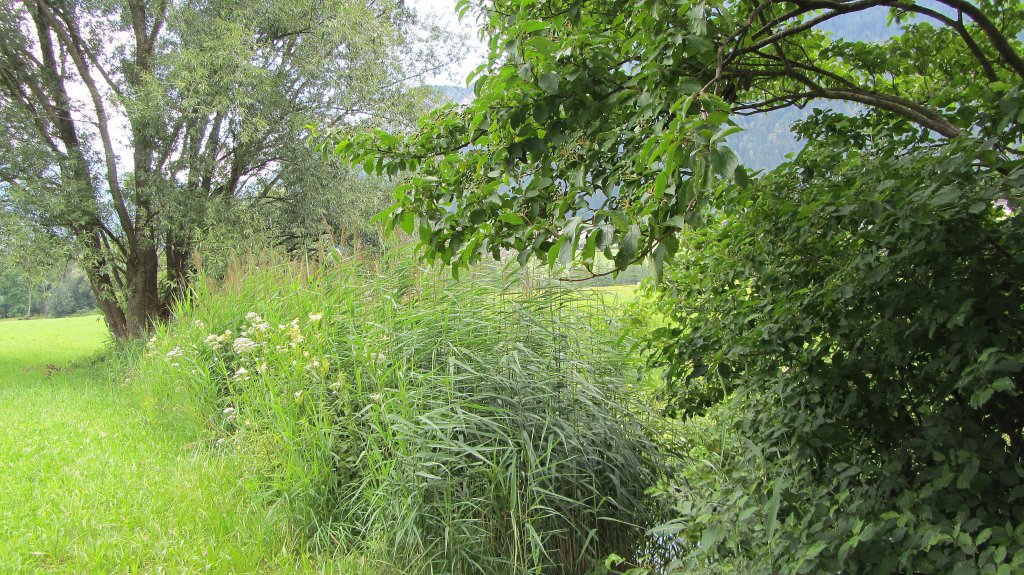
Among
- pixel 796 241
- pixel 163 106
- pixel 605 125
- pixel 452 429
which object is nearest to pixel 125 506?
pixel 452 429

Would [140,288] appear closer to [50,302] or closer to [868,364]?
[868,364]

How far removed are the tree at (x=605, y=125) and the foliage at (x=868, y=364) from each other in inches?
11.5

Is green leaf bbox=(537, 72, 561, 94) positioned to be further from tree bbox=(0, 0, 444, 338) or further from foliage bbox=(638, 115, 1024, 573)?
tree bbox=(0, 0, 444, 338)

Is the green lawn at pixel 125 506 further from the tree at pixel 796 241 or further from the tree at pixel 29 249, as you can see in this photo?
the tree at pixel 29 249

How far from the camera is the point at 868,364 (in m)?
2.44

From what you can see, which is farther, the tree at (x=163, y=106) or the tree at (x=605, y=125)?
the tree at (x=163, y=106)

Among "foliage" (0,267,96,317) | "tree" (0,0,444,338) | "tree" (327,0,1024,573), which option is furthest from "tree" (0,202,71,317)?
"foliage" (0,267,96,317)

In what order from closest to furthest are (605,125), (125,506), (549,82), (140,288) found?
1. (549,82)
2. (605,125)
3. (125,506)
4. (140,288)

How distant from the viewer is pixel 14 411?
6.88 meters

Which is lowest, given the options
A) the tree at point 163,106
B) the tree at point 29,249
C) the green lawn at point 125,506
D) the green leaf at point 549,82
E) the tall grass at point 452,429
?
the green lawn at point 125,506

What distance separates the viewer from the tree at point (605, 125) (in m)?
1.63

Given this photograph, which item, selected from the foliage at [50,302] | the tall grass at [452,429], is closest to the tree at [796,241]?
the tall grass at [452,429]

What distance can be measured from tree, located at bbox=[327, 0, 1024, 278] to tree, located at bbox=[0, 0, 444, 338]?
26.7 ft

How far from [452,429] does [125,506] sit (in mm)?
2090
